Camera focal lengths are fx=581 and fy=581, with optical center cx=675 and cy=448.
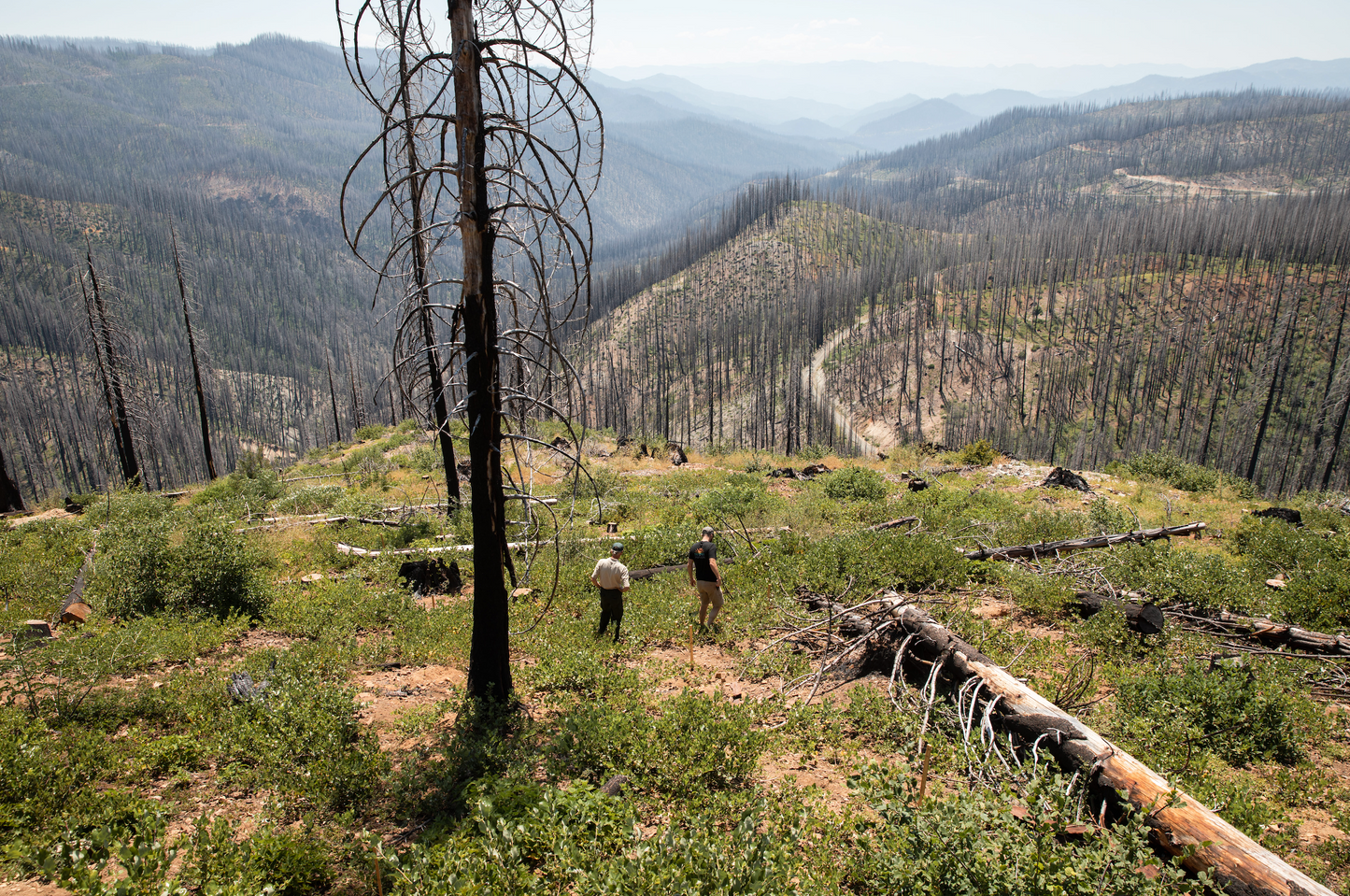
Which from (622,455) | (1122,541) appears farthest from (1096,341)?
(1122,541)

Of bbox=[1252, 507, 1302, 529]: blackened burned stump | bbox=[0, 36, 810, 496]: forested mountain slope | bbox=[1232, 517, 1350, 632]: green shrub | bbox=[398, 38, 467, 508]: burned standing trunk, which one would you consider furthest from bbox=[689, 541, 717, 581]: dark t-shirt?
bbox=[0, 36, 810, 496]: forested mountain slope

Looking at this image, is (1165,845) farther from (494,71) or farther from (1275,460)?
(1275,460)

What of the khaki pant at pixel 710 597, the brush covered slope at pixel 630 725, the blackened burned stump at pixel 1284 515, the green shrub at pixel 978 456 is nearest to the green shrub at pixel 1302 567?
the brush covered slope at pixel 630 725

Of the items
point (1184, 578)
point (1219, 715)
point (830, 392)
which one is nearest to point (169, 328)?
point (830, 392)

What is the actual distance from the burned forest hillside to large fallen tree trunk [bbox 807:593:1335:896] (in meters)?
48.7

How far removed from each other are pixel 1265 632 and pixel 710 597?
781cm

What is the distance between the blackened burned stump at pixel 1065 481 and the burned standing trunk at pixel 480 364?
795 inches

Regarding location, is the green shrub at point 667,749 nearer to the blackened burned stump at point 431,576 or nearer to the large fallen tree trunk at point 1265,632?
the blackened burned stump at point 431,576

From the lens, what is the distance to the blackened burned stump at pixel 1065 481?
20469mm

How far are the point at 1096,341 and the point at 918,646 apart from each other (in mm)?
77882

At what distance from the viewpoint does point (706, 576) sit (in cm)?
944

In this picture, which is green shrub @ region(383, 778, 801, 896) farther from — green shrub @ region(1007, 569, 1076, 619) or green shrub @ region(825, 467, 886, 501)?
green shrub @ region(825, 467, 886, 501)

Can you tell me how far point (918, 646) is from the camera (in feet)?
24.7

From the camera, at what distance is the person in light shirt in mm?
8953
